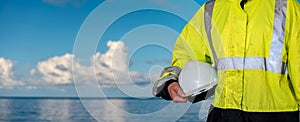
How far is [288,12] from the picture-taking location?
7.04 ft

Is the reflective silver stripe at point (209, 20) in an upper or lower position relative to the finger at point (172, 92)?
upper

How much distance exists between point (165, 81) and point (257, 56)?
0.51 meters

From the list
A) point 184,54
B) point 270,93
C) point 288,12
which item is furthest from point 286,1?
point 184,54

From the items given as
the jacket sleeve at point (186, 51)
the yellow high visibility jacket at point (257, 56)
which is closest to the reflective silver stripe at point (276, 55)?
the yellow high visibility jacket at point (257, 56)

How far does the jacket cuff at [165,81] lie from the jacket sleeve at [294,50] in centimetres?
60

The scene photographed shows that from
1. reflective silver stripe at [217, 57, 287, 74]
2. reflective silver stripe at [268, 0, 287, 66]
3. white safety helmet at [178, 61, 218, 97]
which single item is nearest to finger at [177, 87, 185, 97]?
white safety helmet at [178, 61, 218, 97]

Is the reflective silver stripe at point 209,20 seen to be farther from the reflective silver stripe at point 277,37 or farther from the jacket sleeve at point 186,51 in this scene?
the reflective silver stripe at point 277,37

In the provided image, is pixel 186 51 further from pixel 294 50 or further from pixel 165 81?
pixel 294 50

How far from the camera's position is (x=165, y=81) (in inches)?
92.7

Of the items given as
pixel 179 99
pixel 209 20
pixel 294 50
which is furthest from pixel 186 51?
pixel 294 50

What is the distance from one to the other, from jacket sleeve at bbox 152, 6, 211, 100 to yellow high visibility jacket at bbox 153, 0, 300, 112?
18mm

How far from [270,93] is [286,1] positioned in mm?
472

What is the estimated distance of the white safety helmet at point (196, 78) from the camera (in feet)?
7.33

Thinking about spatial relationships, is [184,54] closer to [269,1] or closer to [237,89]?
[237,89]
